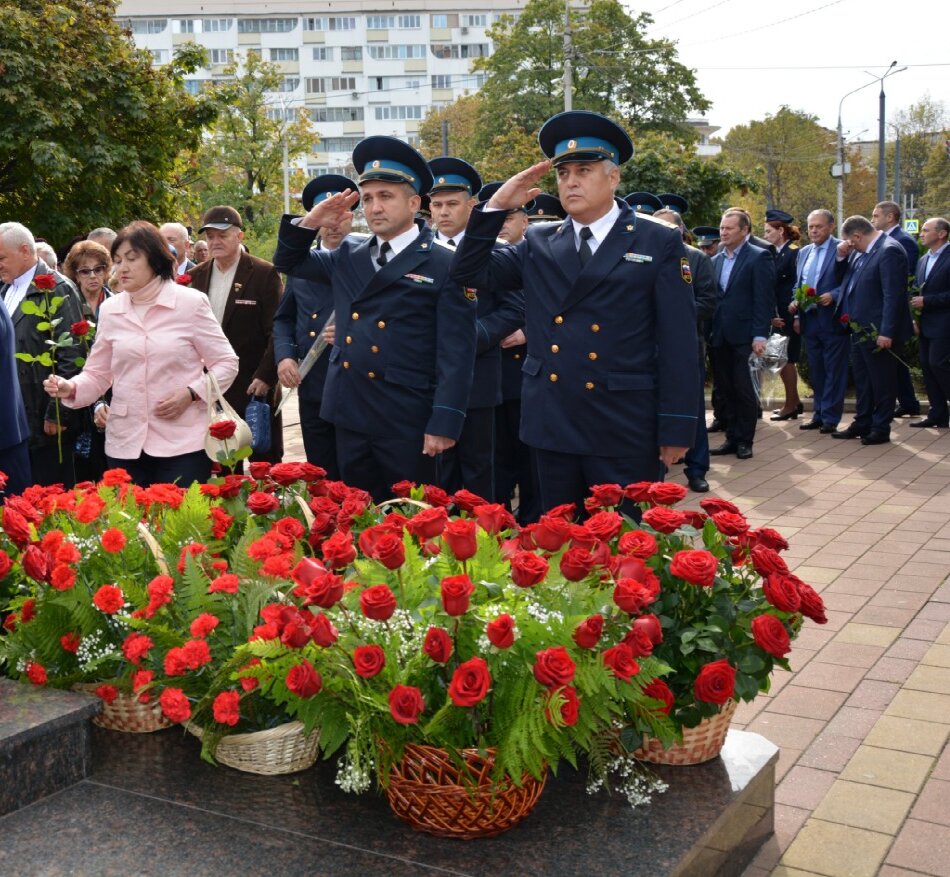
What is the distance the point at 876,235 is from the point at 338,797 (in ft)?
32.3

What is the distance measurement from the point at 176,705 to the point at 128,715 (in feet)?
1.88

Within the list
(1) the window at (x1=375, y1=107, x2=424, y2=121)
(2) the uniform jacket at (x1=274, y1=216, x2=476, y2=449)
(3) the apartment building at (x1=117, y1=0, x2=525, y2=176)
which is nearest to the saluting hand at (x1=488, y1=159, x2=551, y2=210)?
(2) the uniform jacket at (x1=274, y1=216, x2=476, y2=449)

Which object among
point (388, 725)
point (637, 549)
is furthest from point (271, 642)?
point (637, 549)

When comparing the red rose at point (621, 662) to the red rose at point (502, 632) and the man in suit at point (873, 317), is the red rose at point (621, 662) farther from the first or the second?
the man in suit at point (873, 317)

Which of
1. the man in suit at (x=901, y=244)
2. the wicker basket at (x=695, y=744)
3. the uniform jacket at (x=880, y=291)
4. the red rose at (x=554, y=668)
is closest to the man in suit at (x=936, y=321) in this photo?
the man in suit at (x=901, y=244)

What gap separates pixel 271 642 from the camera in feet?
9.20

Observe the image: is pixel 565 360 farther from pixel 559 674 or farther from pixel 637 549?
pixel 559 674

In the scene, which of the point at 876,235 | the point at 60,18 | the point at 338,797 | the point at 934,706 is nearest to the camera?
the point at 338,797

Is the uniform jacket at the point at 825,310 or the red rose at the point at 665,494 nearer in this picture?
the red rose at the point at 665,494

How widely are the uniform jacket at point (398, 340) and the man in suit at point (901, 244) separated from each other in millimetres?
7702

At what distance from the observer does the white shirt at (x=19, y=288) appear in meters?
6.47

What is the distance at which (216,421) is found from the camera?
4.84m

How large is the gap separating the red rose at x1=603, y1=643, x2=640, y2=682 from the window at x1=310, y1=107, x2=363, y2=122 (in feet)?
354

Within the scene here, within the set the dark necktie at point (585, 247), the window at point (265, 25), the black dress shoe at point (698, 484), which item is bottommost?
the black dress shoe at point (698, 484)
